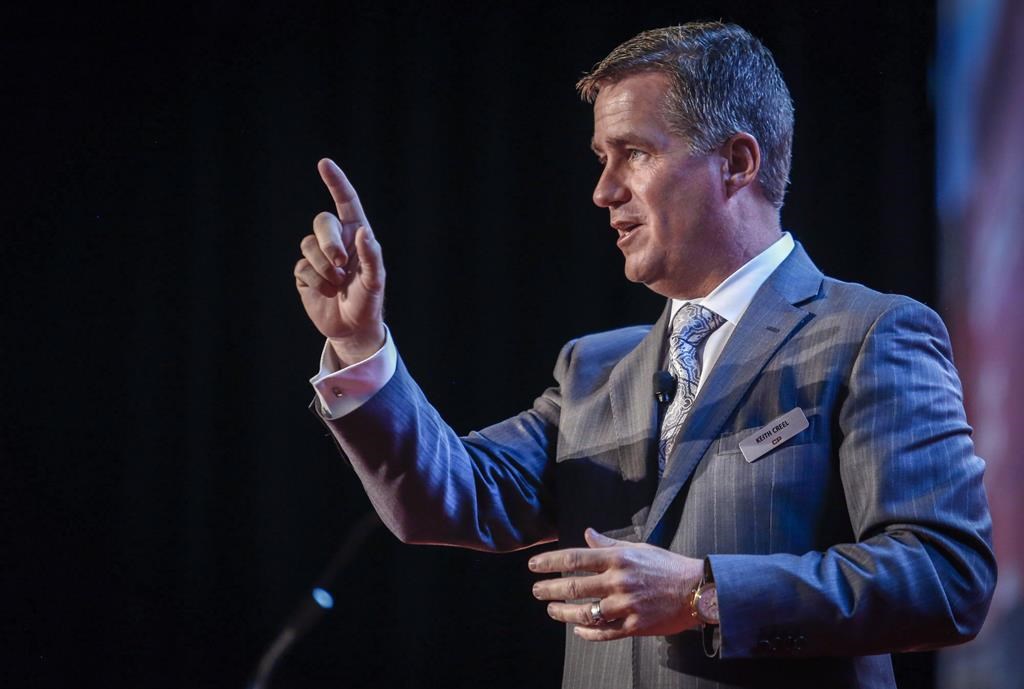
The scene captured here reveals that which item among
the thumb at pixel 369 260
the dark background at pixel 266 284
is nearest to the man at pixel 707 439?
the thumb at pixel 369 260

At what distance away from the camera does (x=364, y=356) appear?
1.74 m

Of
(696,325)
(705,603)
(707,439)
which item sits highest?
(696,325)

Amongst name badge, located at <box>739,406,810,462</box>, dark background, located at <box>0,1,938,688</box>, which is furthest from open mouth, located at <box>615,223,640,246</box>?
dark background, located at <box>0,1,938,688</box>

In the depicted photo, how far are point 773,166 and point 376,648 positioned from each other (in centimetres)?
194

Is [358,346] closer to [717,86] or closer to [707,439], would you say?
[707,439]

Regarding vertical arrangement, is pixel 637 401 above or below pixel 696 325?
below

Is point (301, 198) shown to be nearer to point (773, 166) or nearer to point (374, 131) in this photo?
point (374, 131)

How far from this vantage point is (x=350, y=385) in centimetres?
171

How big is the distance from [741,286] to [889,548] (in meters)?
0.61

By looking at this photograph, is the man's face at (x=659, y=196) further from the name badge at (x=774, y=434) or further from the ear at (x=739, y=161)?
the name badge at (x=774, y=434)

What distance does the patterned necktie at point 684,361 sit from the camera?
182cm

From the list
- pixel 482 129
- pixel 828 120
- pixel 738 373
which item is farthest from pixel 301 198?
pixel 738 373

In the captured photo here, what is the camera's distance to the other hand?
1.43 meters

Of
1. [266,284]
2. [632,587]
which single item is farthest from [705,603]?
[266,284]
